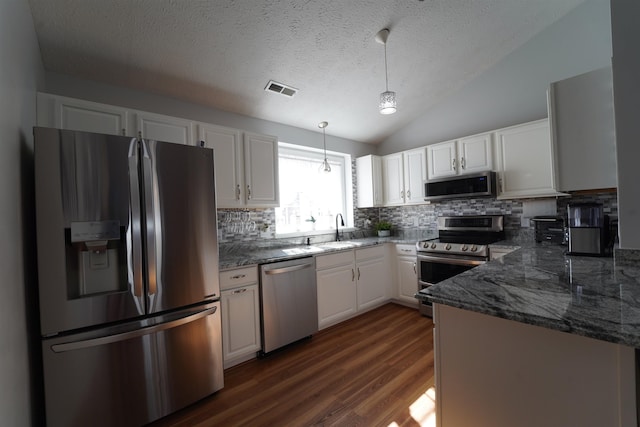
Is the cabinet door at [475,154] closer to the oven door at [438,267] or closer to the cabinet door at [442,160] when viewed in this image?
the cabinet door at [442,160]

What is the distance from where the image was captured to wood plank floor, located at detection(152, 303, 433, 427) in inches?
67.3

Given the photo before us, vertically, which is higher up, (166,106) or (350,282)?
(166,106)

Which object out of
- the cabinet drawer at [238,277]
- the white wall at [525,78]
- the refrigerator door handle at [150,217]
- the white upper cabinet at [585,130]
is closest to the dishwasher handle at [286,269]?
the cabinet drawer at [238,277]

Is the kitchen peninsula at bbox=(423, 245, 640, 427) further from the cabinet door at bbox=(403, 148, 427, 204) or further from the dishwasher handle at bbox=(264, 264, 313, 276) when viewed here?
the cabinet door at bbox=(403, 148, 427, 204)

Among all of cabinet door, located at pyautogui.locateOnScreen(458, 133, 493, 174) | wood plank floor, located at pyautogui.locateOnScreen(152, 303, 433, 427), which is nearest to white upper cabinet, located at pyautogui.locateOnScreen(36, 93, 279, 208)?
wood plank floor, located at pyautogui.locateOnScreen(152, 303, 433, 427)

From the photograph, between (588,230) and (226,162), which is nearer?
(588,230)

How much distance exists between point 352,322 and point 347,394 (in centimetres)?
127

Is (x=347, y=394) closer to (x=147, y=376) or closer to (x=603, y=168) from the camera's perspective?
(x=147, y=376)

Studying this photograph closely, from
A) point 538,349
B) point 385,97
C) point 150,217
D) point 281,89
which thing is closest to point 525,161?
point 385,97

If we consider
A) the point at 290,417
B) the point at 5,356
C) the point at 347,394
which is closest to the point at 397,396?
the point at 347,394

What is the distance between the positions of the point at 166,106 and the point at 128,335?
2.00m

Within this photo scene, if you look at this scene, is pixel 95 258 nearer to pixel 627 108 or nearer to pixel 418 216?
pixel 627 108

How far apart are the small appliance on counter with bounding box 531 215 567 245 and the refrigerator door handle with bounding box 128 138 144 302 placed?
339 centimetres

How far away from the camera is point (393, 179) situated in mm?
3961
